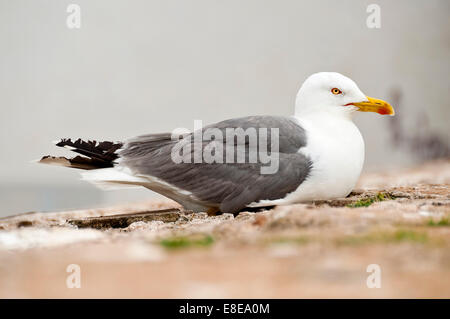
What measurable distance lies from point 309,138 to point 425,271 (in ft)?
4.71

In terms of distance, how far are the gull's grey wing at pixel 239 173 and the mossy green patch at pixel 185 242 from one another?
0.83 metres

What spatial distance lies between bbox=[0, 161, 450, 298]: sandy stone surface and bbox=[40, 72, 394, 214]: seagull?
16.6 inches

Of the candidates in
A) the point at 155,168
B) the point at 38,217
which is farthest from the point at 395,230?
the point at 38,217

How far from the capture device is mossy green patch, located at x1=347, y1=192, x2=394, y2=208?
9.06ft

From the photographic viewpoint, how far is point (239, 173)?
2.85 meters

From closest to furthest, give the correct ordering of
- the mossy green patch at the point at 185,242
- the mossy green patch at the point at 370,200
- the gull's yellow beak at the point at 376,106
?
the mossy green patch at the point at 185,242 < the mossy green patch at the point at 370,200 < the gull's yellow beak at the point at 376,106

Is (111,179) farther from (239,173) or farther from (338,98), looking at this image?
(338,98)

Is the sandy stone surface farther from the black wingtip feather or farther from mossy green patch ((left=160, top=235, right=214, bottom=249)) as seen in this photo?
the black wingtip feather

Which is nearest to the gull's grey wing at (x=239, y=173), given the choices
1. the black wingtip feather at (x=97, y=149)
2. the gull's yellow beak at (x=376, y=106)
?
the black wingtip feather at (x=97, y=149)

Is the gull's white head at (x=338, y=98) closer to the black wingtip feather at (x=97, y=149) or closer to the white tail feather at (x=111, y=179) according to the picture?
the white tail feather at (x=111, y=179)

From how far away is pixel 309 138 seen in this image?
2859 millimetres

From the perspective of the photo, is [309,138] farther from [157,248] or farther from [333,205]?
[157,248]

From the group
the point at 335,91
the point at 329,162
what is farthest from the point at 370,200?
the point at 335,91

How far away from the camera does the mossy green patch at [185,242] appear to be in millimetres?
1888
